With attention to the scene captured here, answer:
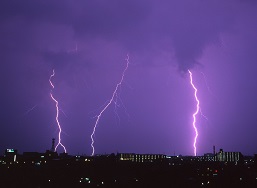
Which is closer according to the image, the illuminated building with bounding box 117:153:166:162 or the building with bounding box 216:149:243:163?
the illuminated building with bounding box 117:153:166:162

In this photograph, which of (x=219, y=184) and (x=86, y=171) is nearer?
(x=219, y=184)

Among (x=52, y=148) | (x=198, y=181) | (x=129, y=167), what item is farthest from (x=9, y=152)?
(x=198, y=181)

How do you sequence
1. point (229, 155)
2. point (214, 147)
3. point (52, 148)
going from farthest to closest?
point (229, 155) < point (214, 147) < point (52, 148)

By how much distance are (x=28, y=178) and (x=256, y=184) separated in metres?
31.3

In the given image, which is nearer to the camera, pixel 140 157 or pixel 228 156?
pixel 140 157

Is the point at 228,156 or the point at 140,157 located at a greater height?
the point at 228,156

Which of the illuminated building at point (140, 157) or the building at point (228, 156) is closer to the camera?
the illuminated building at point (140, 157)

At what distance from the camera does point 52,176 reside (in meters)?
43.9

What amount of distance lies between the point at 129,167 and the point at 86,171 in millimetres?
11959

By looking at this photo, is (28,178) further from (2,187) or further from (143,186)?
(143,186)

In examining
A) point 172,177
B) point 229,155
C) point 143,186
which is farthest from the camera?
point 229,155

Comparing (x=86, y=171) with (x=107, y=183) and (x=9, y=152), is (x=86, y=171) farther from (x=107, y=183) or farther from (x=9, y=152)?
(x=9, y=152)

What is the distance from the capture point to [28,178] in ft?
132

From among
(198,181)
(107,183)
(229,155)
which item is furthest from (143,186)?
(229,155)
